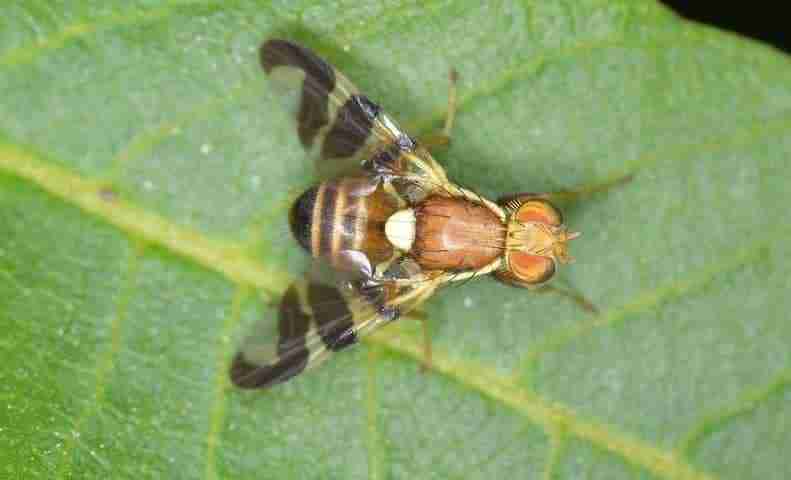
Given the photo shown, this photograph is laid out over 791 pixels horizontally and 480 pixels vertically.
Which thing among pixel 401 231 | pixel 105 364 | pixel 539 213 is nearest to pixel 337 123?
pixel 401 231

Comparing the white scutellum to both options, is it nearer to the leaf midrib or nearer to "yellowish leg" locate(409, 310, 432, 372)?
"yellowish leg" locate(409, 310, 432, 372)

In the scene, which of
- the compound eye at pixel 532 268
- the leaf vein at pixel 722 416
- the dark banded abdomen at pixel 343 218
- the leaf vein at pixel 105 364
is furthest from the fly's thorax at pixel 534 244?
the leaf vein at pixel 105 364

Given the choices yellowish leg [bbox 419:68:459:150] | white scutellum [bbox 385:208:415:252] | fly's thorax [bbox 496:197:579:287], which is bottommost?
white scutellum [bbox 385:208:415:252]

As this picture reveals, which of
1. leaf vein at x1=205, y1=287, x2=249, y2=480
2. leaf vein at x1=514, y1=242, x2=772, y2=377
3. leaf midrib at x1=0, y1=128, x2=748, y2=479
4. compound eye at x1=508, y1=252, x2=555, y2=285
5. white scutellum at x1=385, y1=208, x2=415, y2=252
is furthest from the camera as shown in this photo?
leaf vein at x1=514, y1=242, x2=772, y2=377

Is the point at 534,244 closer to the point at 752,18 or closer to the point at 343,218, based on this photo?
the point at 343,218

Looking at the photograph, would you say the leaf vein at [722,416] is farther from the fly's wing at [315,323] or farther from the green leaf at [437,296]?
the fly's wing at [315,323]

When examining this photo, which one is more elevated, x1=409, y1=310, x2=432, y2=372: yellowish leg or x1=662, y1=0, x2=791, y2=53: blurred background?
x1=662, y1=0, x2=791, y2=53: blurred background

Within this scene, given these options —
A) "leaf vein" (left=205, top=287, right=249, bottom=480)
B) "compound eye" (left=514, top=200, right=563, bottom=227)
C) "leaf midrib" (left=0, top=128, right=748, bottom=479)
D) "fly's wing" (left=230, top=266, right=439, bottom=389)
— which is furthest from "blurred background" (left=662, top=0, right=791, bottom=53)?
"leaf vein" (left=205, top=287, right=249, bottom=480)
